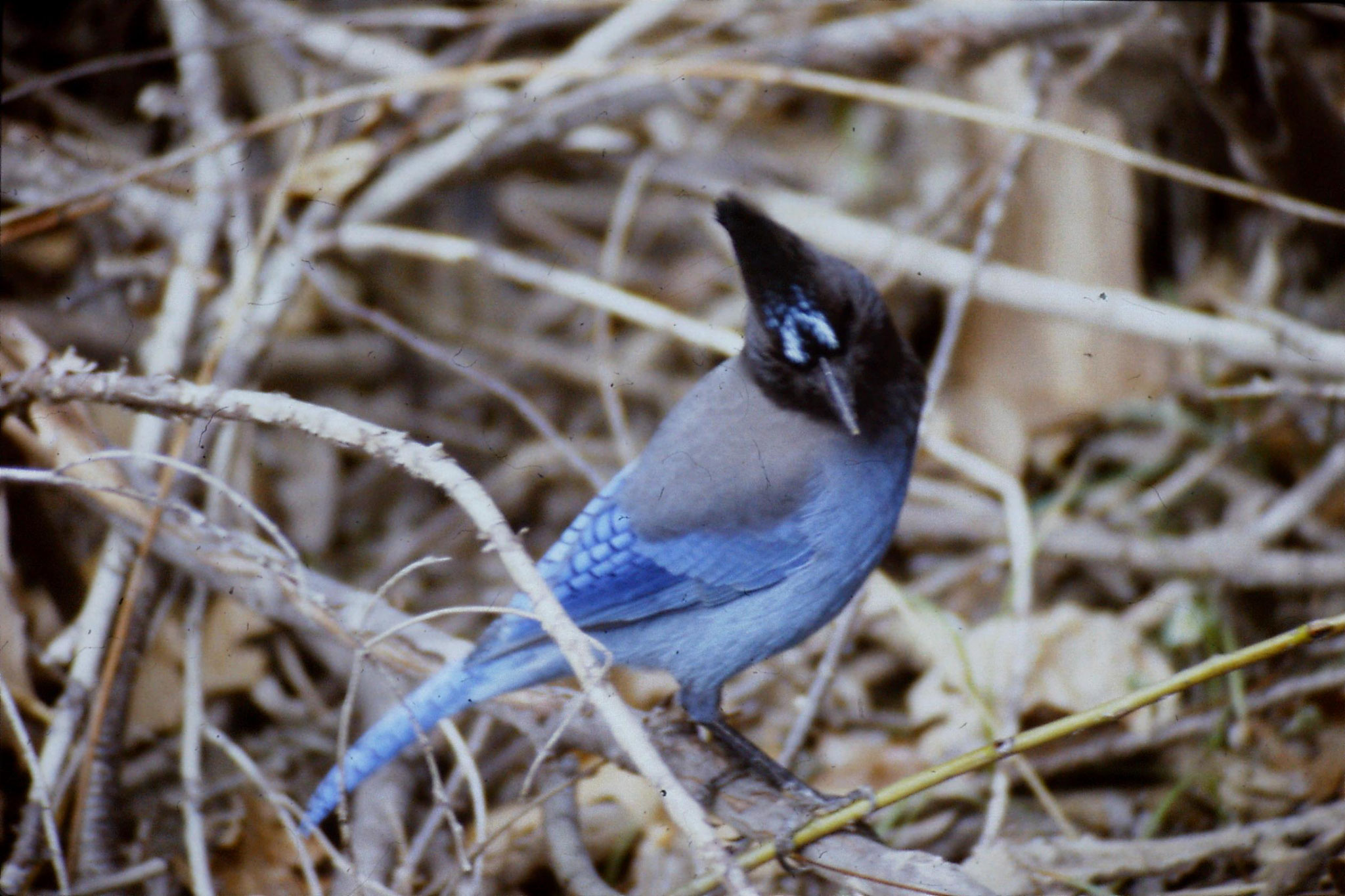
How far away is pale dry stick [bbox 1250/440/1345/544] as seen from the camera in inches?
123

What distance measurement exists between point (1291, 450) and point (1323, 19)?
113 centimetres

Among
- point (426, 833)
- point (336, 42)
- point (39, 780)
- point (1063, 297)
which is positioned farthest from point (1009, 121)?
point (39, 780)

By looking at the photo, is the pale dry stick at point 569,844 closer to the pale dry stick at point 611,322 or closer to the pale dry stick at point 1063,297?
the pale dry stick at point 611,322

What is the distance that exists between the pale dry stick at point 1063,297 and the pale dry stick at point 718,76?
0.30 meters

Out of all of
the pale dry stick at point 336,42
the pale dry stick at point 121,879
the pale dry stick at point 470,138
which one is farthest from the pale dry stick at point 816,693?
the pale dry stick at point 336,42

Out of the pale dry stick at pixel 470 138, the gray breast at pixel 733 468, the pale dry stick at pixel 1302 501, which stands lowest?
the pale dry stick at pixel 1302 501

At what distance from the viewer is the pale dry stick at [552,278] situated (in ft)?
9.26

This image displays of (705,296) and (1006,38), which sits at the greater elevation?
(1006,38)

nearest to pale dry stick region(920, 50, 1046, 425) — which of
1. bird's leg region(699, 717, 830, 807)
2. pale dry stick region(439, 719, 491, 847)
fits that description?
bird's leg region(699, 717, 830, 807)

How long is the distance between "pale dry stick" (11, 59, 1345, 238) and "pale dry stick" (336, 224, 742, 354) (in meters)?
0.38

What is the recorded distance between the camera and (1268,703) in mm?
2666

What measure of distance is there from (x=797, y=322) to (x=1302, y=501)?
1.80 metres

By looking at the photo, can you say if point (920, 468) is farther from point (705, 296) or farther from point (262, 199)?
point (262, 199)

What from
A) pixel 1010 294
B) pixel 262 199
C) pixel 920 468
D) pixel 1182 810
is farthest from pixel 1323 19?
pixel 262 199
